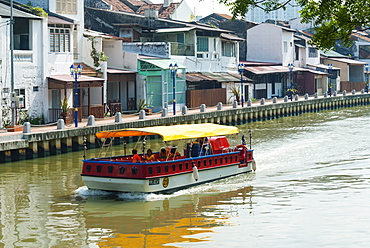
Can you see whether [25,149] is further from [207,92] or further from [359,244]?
[207,92]

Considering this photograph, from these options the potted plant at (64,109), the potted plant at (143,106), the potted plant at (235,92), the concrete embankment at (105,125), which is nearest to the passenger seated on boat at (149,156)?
the concrete embankment at (105,125)

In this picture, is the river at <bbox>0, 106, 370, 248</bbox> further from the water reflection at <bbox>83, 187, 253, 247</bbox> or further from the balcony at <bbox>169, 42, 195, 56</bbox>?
the balcony at <bbox>169, 42, 195, 56</bbox>

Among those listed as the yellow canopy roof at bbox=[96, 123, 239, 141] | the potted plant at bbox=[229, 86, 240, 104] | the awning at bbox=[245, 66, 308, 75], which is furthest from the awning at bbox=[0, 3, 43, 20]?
the awning at bbox=[245, 66, 308, 75]

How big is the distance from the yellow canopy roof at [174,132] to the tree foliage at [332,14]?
14190 mm

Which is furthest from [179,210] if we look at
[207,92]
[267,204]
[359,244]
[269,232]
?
[207,92]

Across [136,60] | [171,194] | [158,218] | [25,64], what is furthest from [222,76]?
[158,218]

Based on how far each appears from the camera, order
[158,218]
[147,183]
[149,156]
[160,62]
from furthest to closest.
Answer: [160,62] → [149,156] → [147,183] → [158,218]

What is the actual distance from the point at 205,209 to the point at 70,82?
2321 cm

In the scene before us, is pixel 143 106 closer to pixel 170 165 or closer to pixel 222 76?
pixel 222 76

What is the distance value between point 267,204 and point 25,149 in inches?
666

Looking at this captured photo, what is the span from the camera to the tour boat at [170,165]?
84.7 feet

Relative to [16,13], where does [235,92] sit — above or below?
below

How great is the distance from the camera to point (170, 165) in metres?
26.6

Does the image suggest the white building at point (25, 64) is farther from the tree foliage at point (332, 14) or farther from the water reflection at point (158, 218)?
the tree foliage at point (332, 14)
